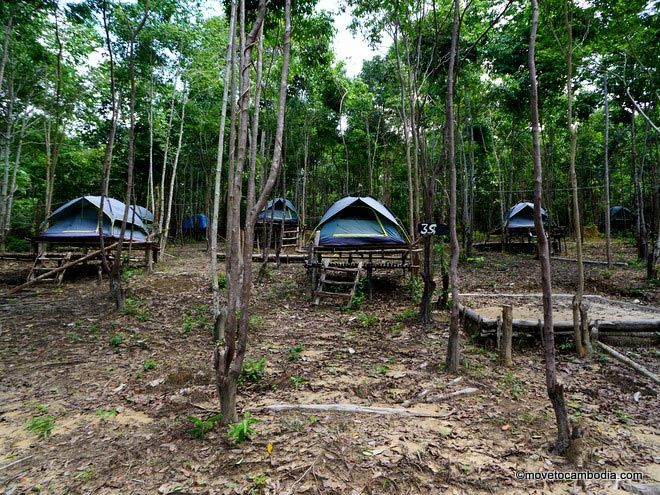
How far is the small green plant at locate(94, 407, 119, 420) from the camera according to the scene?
3.33 meters

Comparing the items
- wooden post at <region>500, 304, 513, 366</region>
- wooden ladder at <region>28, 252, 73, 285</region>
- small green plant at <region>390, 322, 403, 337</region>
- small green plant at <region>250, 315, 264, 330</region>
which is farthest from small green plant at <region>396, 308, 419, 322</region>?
wooden ladder at <region>28, 252, 73, 285</region>

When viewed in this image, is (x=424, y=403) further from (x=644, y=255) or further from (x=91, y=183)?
(x=91, y=183)

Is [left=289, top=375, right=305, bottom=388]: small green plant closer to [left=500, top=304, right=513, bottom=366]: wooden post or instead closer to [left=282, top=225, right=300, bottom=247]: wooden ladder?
[left=500, top=304, right=513, bottom=366]: wooden post

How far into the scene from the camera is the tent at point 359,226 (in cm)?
874

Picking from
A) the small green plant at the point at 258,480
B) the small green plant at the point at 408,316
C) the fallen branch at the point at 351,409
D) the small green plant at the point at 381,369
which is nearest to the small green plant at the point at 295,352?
the small green plant at the point at 381,369

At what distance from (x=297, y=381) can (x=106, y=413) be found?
1918mm

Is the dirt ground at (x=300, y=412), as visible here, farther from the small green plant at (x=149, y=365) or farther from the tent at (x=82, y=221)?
the tent at (x=82, y=221)

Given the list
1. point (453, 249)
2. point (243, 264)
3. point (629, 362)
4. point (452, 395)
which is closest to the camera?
point (243, 264)

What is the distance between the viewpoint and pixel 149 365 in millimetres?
4469

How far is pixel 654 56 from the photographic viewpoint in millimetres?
8078

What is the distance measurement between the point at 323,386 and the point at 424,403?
1126 mm

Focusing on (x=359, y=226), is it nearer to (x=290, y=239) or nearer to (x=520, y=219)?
(x=290, y=239)

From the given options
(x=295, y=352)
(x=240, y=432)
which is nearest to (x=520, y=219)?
(x=295, y=352)

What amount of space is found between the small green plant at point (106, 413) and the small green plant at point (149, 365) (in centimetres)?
94
